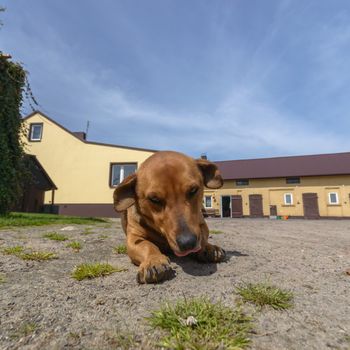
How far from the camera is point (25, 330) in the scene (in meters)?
1.50

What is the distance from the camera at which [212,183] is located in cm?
329

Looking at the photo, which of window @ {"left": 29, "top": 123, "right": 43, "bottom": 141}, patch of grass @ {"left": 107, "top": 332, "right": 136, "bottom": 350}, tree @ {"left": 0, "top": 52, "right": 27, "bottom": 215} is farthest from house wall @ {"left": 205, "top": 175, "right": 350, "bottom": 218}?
patch of grass @ {"left": 107, "top": 332, "right": 136, "bottom": 350}

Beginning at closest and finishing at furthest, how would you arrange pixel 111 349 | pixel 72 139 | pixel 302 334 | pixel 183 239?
pixel 111 349 < pixel 302 334 < pixel 183 239 < pixel 72 139

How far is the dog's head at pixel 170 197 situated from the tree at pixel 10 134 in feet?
26.4

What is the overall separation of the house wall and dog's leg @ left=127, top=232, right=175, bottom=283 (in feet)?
96.0

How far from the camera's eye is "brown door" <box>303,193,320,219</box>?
28.0 meters

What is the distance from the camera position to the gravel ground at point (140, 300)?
1.41m

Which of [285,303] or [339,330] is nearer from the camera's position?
[339,330]

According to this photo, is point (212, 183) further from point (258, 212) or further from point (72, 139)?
point (258, 212)

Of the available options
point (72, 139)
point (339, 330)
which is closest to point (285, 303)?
point (339, 330)

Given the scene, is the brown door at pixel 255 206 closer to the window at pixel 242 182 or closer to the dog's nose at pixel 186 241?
the window at pixel 242 182

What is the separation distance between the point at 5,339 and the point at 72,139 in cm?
2393

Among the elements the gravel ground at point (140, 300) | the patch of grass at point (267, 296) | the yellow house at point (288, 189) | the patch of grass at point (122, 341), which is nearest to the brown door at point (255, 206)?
the yellow house at point (288, 189)

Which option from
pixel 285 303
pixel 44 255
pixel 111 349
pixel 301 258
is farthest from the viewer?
pixel 301 258
